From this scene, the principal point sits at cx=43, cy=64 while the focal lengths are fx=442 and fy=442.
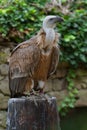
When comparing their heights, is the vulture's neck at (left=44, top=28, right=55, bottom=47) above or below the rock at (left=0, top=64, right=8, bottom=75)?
above

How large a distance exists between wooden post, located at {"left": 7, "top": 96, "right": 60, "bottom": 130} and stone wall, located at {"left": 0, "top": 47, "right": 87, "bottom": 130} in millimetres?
2609

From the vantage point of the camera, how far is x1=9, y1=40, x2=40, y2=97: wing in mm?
3928

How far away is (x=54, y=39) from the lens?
151 inches

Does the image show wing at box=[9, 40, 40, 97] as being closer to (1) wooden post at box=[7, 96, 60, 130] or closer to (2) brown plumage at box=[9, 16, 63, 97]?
(2) brown plumage at box=[9, 16, 63, 97]

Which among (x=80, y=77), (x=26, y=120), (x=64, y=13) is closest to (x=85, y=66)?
(x=80, y=77)

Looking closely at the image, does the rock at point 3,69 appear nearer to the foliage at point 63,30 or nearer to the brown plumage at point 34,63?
the foliage at point 63,30

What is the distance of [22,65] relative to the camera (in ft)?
13.2

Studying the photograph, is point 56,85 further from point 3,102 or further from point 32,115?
point 32,115

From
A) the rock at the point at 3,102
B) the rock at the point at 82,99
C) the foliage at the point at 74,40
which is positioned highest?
the foliage at the point at 74,40

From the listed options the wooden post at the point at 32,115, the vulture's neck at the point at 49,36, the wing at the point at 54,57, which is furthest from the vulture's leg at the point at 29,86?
the wooden post at the point at 32,115

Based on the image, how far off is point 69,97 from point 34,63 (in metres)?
2.42

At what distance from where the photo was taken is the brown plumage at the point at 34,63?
3852 millimetres

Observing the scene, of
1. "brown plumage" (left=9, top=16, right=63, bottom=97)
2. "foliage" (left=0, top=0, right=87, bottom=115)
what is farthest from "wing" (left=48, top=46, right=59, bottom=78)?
"foliage" (left=0, top=0, right=87, bottom=115)

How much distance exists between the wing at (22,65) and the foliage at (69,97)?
2.24m
